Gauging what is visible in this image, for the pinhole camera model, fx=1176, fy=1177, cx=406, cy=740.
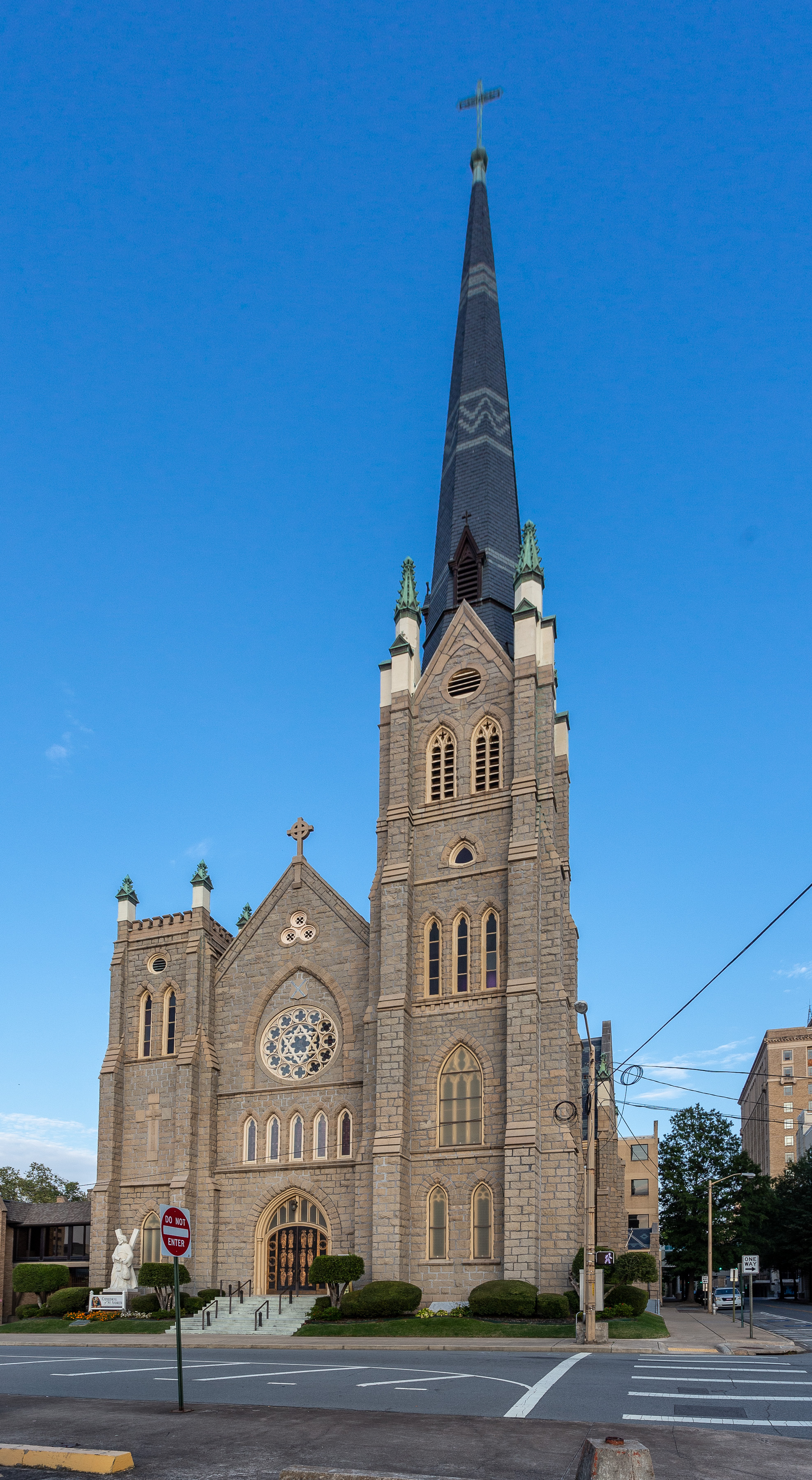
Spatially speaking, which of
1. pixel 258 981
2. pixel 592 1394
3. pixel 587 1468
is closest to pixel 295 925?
pixel 258 981

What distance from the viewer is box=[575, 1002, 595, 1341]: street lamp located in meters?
24.9

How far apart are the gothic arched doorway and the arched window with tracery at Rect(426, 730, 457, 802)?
1375 cm

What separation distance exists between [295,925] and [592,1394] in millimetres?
28171

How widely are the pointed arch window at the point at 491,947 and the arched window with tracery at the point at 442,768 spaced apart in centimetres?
453

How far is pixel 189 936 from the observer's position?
140 feet

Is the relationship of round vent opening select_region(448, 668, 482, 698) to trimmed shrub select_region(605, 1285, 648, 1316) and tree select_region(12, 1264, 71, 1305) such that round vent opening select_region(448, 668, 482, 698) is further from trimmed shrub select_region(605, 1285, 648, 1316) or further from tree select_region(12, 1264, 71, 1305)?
tree select_region(12, 1264, 71, 1305)

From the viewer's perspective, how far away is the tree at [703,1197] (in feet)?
197

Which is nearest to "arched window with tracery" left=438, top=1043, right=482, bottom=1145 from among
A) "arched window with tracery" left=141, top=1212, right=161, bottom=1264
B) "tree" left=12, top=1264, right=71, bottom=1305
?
"arched window with tracery" left=141, top=1212, right=161, bottom=1264

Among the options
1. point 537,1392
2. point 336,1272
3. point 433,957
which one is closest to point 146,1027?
point 433,957

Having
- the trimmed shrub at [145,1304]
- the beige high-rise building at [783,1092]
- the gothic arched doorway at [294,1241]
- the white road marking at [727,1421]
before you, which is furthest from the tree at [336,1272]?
the beige high-rise building at [783,1092]

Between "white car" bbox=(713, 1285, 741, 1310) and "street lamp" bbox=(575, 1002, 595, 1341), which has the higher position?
"street lamp" bbox=(575, 1002, 595, 1341)

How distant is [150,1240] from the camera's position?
39.9 m

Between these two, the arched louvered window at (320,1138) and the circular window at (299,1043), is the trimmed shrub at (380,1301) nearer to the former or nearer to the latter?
the arched louvered window at (320,1138)

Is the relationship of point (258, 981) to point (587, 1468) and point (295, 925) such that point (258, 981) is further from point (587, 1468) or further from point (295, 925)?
point (587, 1468)
